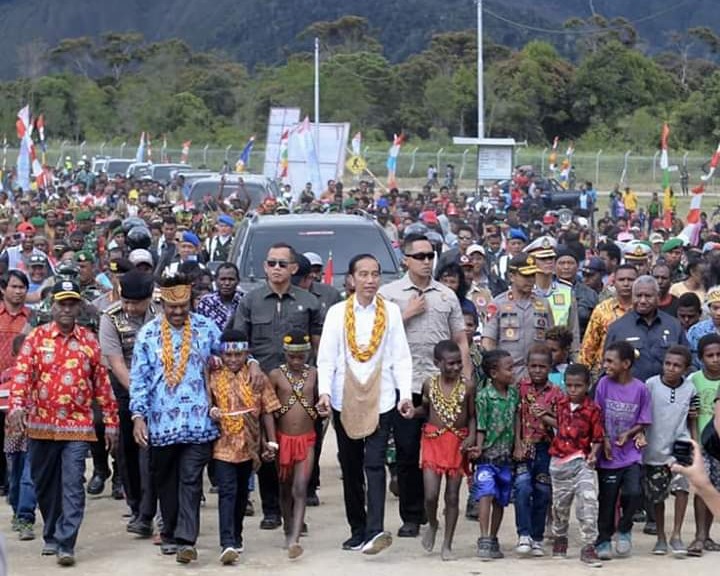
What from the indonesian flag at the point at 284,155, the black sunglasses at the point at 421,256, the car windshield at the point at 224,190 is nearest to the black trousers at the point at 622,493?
the black sunglasses at the point at 421,256

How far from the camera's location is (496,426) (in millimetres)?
9578

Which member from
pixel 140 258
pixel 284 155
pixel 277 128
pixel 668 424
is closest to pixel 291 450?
pixel 668 424

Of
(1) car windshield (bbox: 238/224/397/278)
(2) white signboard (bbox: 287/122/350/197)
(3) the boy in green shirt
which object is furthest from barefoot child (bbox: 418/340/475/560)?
(2) white signboard (bbox: 287/122/350/197)

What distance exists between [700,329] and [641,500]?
1.33 metres

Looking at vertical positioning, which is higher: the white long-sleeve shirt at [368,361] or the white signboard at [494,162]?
the white signboard at [494,162]

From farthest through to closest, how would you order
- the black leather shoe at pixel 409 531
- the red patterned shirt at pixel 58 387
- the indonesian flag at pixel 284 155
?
the indonesian flag at pixel 284 155
the black leather shoe at pixel 409 531
the red patterned shirt at pixel 58 387

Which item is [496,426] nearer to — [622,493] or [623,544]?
[622,493]

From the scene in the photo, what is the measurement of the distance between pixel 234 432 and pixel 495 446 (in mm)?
1545

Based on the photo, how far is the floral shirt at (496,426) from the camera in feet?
31.4

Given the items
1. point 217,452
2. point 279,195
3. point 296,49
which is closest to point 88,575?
point 217,452

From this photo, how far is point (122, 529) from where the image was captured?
1030cm

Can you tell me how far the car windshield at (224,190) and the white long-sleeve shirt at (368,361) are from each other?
17.7 m

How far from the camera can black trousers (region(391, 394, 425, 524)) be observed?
9961 mm

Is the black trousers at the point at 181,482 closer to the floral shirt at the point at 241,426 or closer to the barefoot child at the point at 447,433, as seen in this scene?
the floral shirt at the point at 241,426
